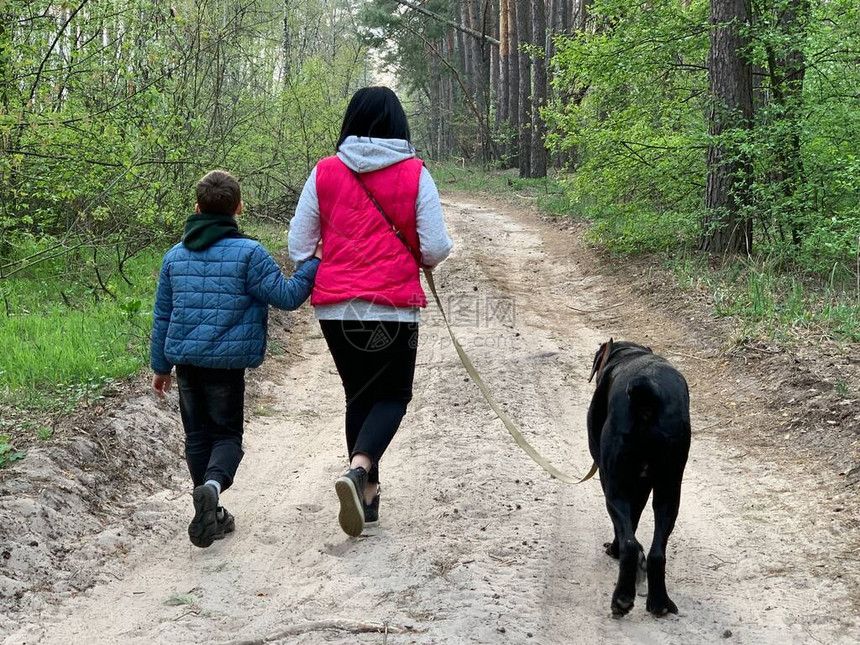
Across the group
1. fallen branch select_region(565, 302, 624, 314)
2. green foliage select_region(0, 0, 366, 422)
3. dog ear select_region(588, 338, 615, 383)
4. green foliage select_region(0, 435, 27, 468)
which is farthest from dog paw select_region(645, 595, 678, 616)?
fallen branch select_region(565, 302, 624, 314)

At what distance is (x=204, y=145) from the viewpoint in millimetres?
10773

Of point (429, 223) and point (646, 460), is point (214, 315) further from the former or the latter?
point (646, 460)

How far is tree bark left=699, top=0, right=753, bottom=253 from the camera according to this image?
34.8ft

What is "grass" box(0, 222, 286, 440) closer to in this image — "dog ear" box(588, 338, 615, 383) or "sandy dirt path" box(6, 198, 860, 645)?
"sandy dirt path" box(6, 198, 860, 645)

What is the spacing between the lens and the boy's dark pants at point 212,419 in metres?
4.32

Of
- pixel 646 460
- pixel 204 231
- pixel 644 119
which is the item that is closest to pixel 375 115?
pixel 204 231

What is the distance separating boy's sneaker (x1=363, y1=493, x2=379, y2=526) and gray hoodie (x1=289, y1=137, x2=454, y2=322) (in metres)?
1.18

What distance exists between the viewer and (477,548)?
14.0 feet

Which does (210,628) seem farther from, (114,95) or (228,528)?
(114,95)

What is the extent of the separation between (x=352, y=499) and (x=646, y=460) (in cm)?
153

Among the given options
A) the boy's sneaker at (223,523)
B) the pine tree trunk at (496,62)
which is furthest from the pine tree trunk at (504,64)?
the boy's sneaker at (223,523)

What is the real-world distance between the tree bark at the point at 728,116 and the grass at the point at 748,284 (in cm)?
50

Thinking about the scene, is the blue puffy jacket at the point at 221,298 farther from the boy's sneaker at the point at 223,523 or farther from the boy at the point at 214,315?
the boy's sneaker at the point at 223,523

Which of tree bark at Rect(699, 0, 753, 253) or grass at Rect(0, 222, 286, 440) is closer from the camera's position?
grass at Rect(0, 222, 286, 440)
